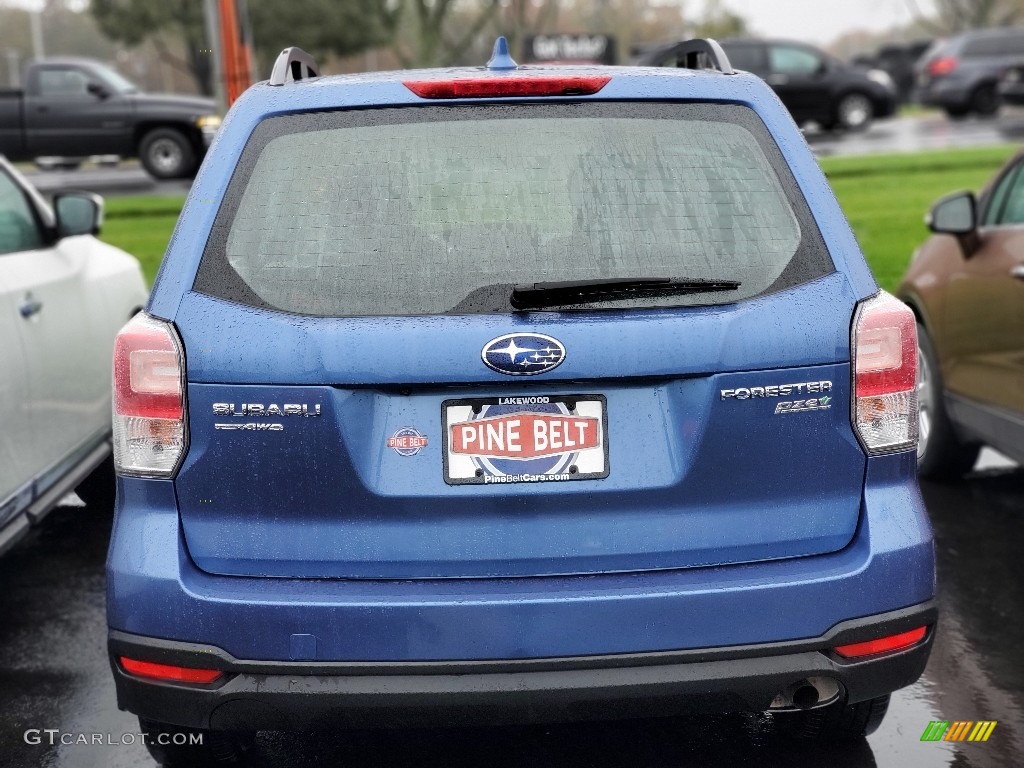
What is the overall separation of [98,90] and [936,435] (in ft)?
65.3

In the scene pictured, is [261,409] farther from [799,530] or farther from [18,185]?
[18,185]

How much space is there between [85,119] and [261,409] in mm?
22030

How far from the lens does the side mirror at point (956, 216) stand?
19.0 feet

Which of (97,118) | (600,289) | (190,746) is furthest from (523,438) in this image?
(97,118)

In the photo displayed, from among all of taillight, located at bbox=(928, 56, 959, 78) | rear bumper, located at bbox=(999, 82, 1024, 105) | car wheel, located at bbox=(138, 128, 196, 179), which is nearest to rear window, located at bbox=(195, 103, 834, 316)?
car wheel, located at bbox=(138, 128, 196, 179)

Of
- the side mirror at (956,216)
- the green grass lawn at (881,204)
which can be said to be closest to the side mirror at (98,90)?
the green grass lawn at (881,204)

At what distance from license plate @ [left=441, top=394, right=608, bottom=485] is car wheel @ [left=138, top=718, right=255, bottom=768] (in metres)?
1.07

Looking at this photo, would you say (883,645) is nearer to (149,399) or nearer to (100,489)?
(149,399)

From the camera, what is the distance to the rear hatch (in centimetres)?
287

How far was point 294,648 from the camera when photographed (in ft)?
9.41

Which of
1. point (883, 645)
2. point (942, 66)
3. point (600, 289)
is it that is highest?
point (600, 289)

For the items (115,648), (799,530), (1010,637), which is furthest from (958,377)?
(115,648)

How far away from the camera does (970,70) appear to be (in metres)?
31.8

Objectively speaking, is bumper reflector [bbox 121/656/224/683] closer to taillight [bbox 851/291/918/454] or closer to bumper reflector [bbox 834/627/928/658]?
bumper reflector [bbox 834/627/928/658]
